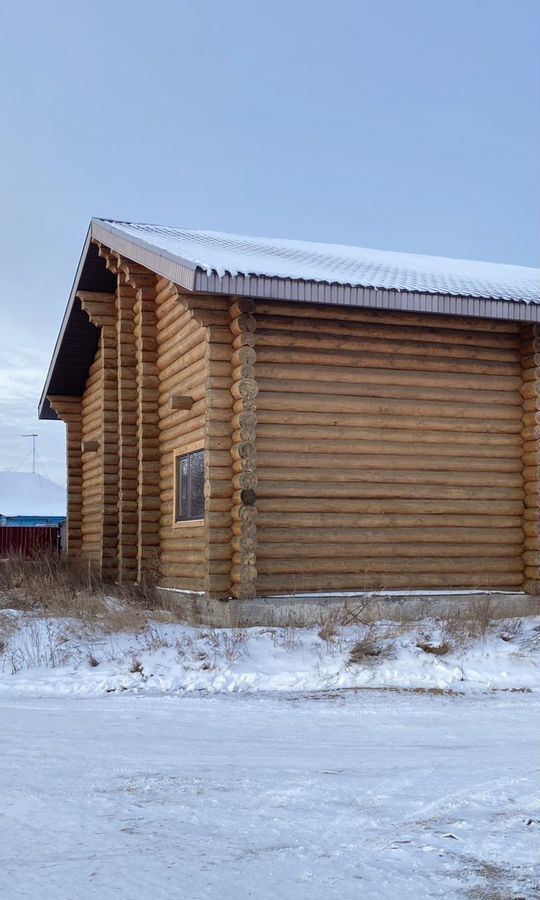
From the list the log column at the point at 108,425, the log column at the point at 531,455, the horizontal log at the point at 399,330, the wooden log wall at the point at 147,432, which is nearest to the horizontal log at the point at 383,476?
the log column at the point at 531,455

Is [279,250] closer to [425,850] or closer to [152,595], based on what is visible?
[152,595]

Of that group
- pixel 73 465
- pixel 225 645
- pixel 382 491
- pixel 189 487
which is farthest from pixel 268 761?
pixel 73 465

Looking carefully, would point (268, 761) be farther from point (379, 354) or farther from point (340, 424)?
point (379, 354)

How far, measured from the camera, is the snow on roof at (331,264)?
12.0 m

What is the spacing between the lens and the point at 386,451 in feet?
42.7

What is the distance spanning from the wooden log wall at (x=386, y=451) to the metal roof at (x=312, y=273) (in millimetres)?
676

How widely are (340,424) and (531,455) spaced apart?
283 centimetres

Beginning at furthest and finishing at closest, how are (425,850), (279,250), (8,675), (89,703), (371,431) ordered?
1. (279,250)
2. (371,431)
3. (8,675)
4. (89,703)
5. (425,850)

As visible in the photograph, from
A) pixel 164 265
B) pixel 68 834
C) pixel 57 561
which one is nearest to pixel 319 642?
pixel 164 265

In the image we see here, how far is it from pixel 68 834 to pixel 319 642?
19.3 ft

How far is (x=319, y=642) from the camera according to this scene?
10172 millimetres

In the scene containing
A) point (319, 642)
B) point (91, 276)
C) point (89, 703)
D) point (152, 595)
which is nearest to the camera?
point (89, 703)

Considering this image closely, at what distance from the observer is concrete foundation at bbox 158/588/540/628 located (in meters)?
11.6

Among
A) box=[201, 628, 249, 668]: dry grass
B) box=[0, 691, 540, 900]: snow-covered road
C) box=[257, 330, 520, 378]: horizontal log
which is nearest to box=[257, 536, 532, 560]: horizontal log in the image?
box=[201, 628, 249, 668]: dry grass
